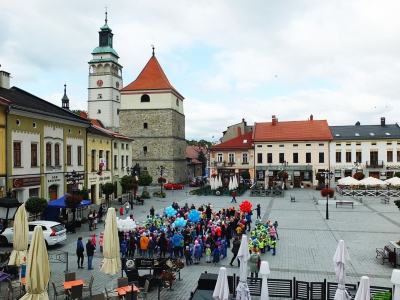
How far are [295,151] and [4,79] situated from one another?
135ft

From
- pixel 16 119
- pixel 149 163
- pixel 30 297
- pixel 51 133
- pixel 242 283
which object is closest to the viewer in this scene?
pixel 30 297

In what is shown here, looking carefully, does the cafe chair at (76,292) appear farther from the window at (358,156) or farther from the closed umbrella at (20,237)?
the window at (358,156)

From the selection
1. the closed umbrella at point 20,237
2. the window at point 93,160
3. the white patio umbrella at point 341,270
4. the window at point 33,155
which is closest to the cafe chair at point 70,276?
the closed umbrella at point 20,237

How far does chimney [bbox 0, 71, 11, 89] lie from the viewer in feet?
86.9

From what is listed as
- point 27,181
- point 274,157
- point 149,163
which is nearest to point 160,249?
point 27,181

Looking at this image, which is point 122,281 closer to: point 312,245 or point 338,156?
point 312,245

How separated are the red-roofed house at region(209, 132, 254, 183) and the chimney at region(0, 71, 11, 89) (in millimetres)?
35384

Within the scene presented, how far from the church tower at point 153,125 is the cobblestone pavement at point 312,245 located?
27167 mm

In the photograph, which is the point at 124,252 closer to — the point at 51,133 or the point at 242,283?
the point at 242,283

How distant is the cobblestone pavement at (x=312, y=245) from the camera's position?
1389 cm

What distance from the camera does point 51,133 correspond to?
88.2ft

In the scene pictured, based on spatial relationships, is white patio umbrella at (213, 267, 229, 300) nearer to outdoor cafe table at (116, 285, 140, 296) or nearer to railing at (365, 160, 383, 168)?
outdoor cafe table at (116, 285, 140, 296)

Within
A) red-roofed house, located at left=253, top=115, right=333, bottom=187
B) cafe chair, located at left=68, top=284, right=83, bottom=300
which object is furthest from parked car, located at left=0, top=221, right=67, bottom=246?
red-roofed house, located at left=253, top=115, right=333, bottom=187

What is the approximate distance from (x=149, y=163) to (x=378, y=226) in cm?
4309
